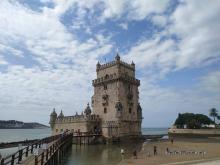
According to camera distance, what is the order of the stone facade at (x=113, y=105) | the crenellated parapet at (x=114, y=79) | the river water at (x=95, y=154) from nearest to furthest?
the river water at (x=95, y=154), the stone facade at (x=113, y=105), the crenellated parapet at (x=114, y=79)

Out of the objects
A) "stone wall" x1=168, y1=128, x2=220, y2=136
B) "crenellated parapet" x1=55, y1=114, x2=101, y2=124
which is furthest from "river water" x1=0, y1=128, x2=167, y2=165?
"stone wall" x1=168, y1=128, x2=220, y2=136

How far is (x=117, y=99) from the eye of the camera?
59.0 m

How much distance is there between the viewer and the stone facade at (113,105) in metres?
58.4

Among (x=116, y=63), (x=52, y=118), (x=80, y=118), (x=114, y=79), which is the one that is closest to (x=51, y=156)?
(x=80, y=118)

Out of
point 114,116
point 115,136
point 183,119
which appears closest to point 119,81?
point 114,116

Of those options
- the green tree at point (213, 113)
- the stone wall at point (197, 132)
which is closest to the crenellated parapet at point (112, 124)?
the stone wall at point (197, 132)

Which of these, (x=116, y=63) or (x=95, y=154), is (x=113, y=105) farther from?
(x=95, y=154)

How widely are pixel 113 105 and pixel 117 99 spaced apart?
1788 millimetres

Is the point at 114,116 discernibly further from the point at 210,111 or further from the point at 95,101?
the point at 210,111

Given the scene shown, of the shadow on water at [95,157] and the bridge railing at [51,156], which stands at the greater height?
the bridge railing at [51,156]

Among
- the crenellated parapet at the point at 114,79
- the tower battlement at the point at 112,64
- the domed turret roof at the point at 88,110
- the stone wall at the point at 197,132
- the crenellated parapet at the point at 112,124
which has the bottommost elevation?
the stone wall at the point at 197,132

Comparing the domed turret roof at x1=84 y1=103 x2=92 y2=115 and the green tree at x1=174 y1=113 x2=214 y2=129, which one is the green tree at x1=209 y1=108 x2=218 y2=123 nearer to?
the green tree at x1=174 y1=113 x2=214 y2=129

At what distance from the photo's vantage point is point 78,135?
57344 mm

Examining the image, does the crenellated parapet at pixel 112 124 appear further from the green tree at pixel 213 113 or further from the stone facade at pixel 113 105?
the green tree at pixel 213 113
